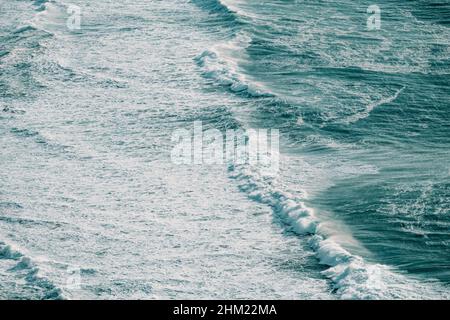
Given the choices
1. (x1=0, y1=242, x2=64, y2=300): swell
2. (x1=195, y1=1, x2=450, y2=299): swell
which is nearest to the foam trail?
(x1=195, y1=1, x2=450, y2=299): swell

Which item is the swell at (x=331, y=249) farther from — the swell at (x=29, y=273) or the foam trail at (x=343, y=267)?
the swell at (x=29, y=273)

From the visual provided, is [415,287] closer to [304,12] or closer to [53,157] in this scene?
[53,157]

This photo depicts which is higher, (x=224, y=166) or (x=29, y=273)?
(x=224, y=166)

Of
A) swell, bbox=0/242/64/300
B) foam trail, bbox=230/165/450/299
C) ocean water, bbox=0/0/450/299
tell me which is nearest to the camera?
foam trail, bbox=230/165/450/299

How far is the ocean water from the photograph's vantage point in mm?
15664

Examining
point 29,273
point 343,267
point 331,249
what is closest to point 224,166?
point 331,249

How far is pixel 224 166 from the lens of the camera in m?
20.4

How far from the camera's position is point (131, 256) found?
16.4m

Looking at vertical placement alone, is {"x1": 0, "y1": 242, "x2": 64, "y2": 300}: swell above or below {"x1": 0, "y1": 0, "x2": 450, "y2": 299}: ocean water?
below

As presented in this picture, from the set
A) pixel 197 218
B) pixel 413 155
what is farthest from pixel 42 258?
pixel 413 155

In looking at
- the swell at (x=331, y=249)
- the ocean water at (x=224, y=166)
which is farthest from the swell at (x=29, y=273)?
the swell at (x=331, y=249)

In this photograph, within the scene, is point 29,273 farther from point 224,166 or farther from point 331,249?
point 224,166

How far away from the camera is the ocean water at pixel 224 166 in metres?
15.7

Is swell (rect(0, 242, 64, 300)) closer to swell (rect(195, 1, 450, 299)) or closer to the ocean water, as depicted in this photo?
the ocean water
